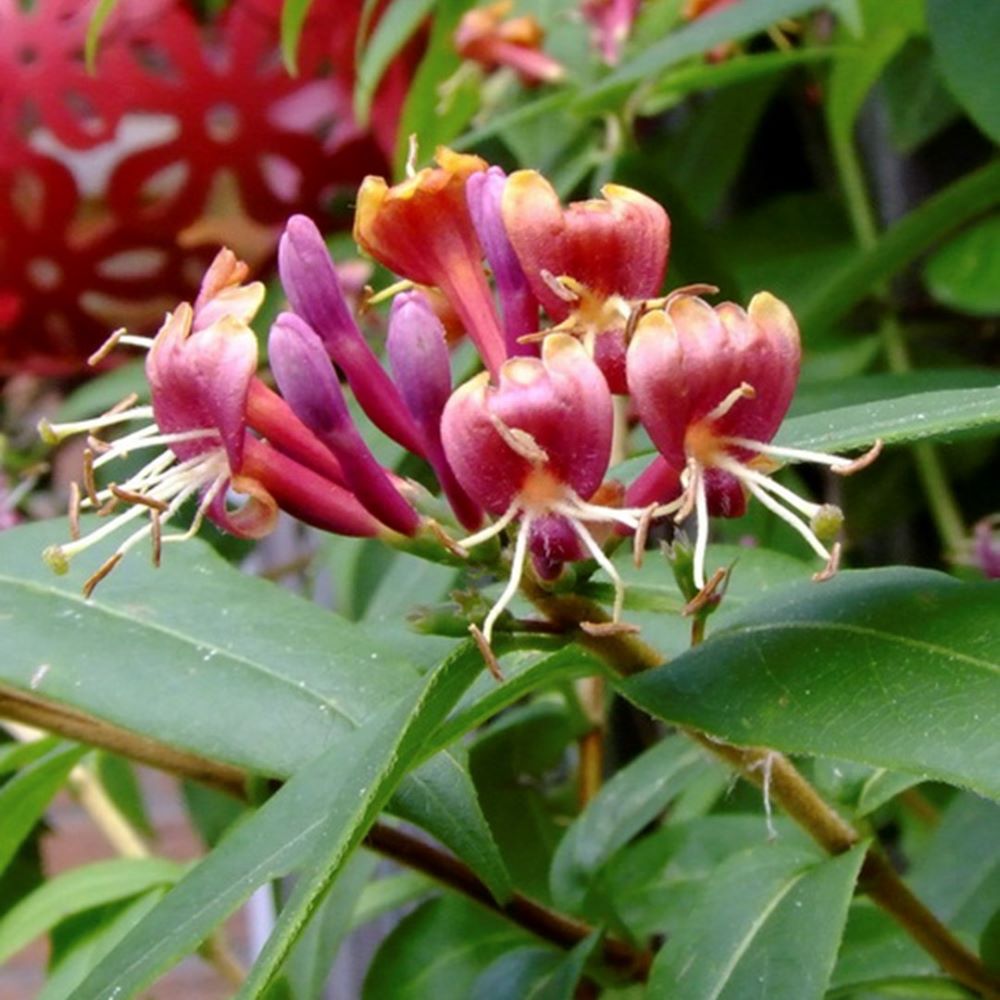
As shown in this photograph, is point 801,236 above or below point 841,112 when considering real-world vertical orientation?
below

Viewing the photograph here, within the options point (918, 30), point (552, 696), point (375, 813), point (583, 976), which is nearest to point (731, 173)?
point (918, 30)

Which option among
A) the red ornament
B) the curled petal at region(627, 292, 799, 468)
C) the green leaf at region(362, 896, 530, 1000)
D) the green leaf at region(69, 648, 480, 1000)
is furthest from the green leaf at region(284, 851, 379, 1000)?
the red ornament

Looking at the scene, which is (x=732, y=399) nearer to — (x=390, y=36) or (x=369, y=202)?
(x=369, y=202)

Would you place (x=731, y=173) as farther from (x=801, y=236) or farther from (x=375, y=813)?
(x=375, y=813)

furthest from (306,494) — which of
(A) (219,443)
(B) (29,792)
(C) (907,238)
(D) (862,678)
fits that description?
(C) (907,238)

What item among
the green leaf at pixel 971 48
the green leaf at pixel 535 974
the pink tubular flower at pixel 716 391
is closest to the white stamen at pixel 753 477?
the pink tubular flower at pixel 716 391

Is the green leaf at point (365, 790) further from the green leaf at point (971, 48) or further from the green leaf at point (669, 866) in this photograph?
the green leaf at point (971, 48)
